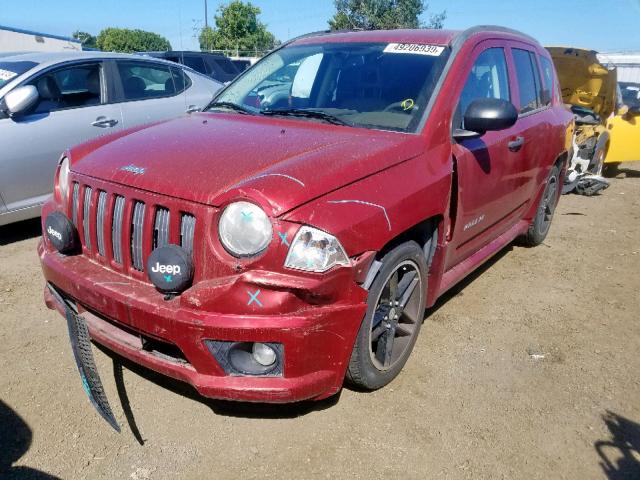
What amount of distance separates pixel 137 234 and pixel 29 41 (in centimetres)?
3950

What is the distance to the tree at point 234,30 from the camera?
48.2m

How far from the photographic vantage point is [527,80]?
4.21 m

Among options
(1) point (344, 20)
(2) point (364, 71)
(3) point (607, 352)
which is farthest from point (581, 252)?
(1) point (344, 20)

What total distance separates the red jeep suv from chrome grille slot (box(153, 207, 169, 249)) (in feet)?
0.04

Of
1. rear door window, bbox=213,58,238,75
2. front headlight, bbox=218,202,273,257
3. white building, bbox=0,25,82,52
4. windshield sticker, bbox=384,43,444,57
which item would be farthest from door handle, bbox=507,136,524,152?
white building, bbox=0,25,82,52

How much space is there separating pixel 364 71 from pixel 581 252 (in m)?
3.31

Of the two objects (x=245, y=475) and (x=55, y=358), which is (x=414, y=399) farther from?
(x=55, y=358)

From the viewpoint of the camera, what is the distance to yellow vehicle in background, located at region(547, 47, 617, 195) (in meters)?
8.04

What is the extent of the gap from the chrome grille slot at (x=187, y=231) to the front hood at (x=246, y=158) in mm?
86

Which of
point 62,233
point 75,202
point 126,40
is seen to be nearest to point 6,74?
point 75,202

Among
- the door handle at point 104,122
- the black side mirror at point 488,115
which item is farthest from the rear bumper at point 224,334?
the door handle at point 104,122

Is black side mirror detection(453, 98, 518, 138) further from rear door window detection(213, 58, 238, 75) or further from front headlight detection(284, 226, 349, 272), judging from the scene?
rear door window detection(213, 58, 238, 75)

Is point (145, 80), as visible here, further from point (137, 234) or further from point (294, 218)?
point (294, 218)

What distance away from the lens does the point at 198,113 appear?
3580mm
